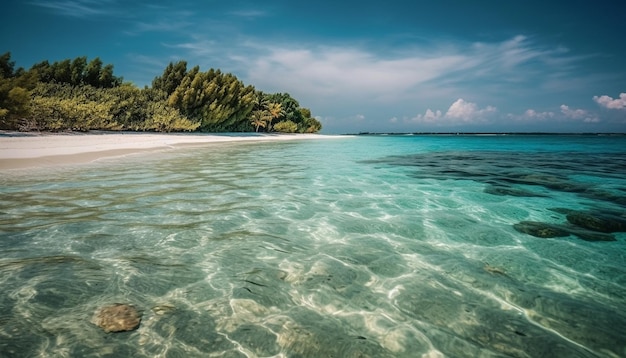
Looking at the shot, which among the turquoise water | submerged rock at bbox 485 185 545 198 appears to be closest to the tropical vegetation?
the turquoise water

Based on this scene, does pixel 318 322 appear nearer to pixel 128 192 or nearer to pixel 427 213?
pixel 427 213

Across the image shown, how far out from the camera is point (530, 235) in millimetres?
5293

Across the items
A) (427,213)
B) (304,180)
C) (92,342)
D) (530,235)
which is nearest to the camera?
(92,342)

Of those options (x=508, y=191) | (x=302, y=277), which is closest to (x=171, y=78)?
(x=508, y=191)

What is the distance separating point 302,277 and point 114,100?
118 feet

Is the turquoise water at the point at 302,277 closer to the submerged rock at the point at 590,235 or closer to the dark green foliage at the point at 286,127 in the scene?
the submerged rock at the point at 590,235

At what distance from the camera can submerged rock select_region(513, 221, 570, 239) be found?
17.5ft

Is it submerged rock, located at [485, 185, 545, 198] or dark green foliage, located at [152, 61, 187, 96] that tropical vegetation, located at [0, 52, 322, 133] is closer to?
dark green foliage, located at [152, 61, 187, 96]

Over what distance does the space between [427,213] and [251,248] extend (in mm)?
4049

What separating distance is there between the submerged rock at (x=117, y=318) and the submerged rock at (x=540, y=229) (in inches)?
237

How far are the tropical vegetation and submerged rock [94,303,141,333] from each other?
2440 cm

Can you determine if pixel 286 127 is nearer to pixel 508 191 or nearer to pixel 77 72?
pixel 77 72

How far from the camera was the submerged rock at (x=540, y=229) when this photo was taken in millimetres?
5336

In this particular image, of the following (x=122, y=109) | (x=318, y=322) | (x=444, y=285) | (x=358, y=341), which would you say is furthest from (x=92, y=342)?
(x=122, y=109)
